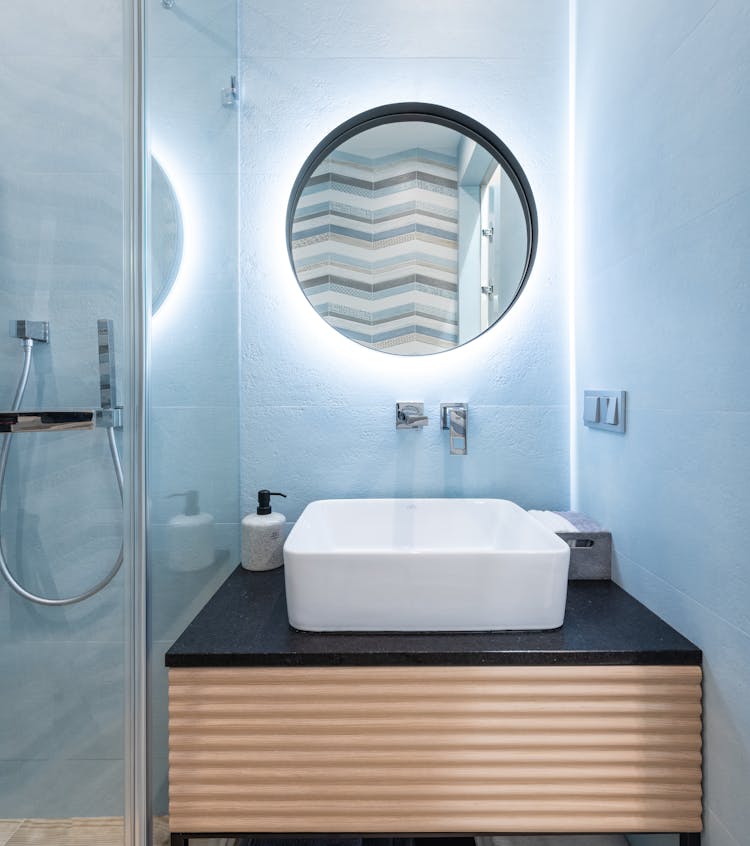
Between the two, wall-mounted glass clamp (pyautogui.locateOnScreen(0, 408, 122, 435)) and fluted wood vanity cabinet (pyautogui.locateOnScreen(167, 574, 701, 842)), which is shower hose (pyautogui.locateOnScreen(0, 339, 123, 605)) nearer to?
wall-mounted glass clamp (pyautogui.locateOnScreen(0, 408, 122, 435))

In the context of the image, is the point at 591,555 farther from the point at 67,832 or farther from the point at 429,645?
the point at 67,832

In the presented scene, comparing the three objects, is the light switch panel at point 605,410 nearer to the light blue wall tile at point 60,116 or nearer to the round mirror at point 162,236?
the round mirror at point 162,236

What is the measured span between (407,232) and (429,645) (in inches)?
38.3

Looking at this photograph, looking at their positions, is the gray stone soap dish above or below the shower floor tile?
above

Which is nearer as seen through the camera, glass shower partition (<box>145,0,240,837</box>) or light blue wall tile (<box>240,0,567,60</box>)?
glass shower partition (<box>145,0,240,837</box>)

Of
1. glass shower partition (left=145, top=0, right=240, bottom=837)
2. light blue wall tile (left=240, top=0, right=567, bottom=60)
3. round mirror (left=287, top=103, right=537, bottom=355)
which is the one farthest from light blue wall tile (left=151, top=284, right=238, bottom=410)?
light blue wall tile (left=240, top=0, right=567, bottom=60)

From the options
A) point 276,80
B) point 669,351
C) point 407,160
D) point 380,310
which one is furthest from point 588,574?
point 276,80

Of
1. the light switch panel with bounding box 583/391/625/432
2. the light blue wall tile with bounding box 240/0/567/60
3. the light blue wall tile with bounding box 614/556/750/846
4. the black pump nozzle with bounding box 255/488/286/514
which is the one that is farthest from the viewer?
the light blue wall tile with bounding box 240/0/567/60

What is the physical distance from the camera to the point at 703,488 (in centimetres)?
80

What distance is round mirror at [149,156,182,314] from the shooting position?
0.85 m

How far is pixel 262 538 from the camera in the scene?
1.18 metres

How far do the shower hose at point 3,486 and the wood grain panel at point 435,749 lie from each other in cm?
19

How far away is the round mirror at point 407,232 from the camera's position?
51.4 inches

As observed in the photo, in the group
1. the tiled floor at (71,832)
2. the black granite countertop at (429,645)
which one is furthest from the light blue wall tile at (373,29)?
the tiled floor at (71,832)
